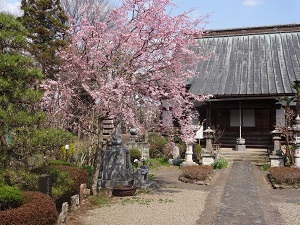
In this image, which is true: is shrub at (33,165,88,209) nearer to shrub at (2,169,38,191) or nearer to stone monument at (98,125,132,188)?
shrub at (2,169,38,191)

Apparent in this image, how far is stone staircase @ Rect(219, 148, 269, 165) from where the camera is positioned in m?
19.0

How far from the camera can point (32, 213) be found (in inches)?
233

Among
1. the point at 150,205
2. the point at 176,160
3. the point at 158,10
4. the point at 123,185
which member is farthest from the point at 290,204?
the point at 176,160

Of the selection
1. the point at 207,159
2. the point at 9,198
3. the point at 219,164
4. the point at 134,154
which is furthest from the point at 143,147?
the point at 9,198

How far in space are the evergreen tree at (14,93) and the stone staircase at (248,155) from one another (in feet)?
48.4

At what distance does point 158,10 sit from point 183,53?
5.39 ft

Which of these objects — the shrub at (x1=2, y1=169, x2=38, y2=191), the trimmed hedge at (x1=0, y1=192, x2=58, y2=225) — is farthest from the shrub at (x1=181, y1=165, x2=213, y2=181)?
the trimmed hedge at (x1=0, y1=192, x2=58, y2=225)

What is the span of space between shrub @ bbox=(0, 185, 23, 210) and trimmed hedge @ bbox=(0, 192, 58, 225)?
165 millimetres

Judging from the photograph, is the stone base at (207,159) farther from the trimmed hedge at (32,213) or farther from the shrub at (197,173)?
the trimmed hedge at (32,213)

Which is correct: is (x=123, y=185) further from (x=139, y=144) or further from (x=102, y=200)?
(x=139, y=144)

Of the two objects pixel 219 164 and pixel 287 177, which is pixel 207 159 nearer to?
pixel 219 164

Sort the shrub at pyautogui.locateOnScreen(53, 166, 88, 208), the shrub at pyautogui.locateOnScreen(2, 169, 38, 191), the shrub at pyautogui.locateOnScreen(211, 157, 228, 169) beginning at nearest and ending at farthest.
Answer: the shrub at pyautogui.locateOnScreen(2, 169, 38, 191) < the shrub at pyautogui.locateOnScreen(53, 166, 88, 208) < the shrub at pyautogui.locateOnScreen(211, 157, 228, 169)

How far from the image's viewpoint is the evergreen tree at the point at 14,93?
688cm

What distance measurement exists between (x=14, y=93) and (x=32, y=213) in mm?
2710
